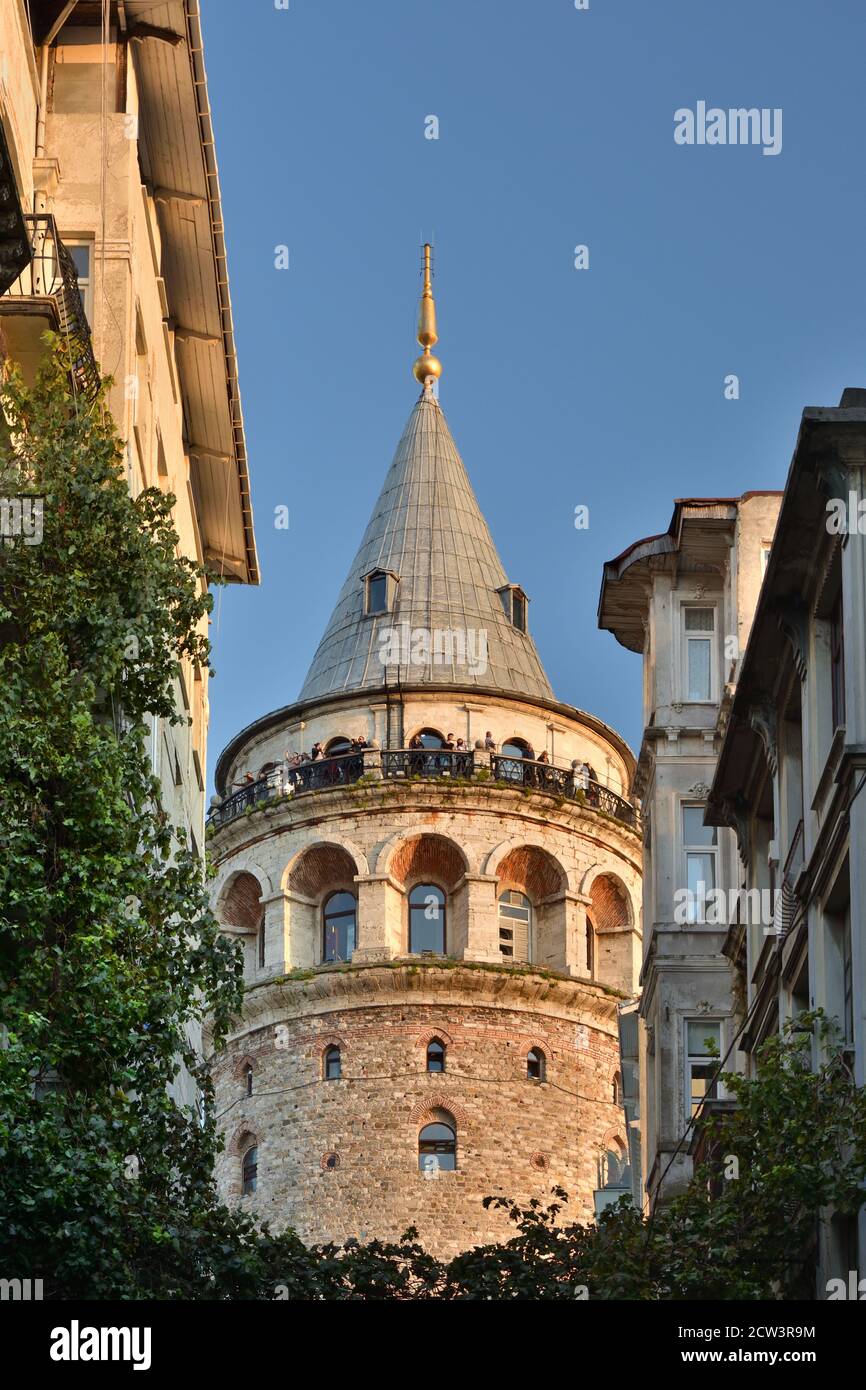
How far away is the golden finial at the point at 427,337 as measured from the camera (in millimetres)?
91188

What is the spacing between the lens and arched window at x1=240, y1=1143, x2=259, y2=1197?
73.8 m


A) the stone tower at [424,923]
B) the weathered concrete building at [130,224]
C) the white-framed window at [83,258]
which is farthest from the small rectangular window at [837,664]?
the stone tower at [424,923]

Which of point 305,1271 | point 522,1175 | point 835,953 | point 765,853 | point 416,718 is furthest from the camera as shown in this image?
point 416,718

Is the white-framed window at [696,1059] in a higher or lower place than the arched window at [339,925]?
lower

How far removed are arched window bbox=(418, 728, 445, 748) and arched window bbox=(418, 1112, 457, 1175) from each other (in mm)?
10676

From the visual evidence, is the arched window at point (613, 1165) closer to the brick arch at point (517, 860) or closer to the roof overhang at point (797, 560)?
the brick arch at point (517, 860)

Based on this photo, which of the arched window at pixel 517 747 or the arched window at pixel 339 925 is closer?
the arched window at pixel 339 925

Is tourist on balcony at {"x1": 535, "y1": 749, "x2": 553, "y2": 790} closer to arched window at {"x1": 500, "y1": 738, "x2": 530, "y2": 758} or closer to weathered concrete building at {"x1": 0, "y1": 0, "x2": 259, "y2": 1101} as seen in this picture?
arched window at {"x1": 500, "y1": 738, "x2": 530, "y2": 758}

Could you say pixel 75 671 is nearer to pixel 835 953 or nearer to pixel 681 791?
pixel 835 953

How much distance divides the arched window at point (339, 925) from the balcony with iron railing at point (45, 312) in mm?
45234

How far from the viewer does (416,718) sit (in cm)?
7906

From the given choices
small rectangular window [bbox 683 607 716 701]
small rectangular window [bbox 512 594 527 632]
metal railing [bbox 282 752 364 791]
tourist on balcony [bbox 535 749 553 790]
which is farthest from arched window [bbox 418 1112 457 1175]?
small rectangular window [bbox 683 607 716 701]

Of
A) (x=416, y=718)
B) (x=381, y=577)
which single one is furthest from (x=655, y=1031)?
(x=381, y=577)

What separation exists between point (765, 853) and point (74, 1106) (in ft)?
41.1
